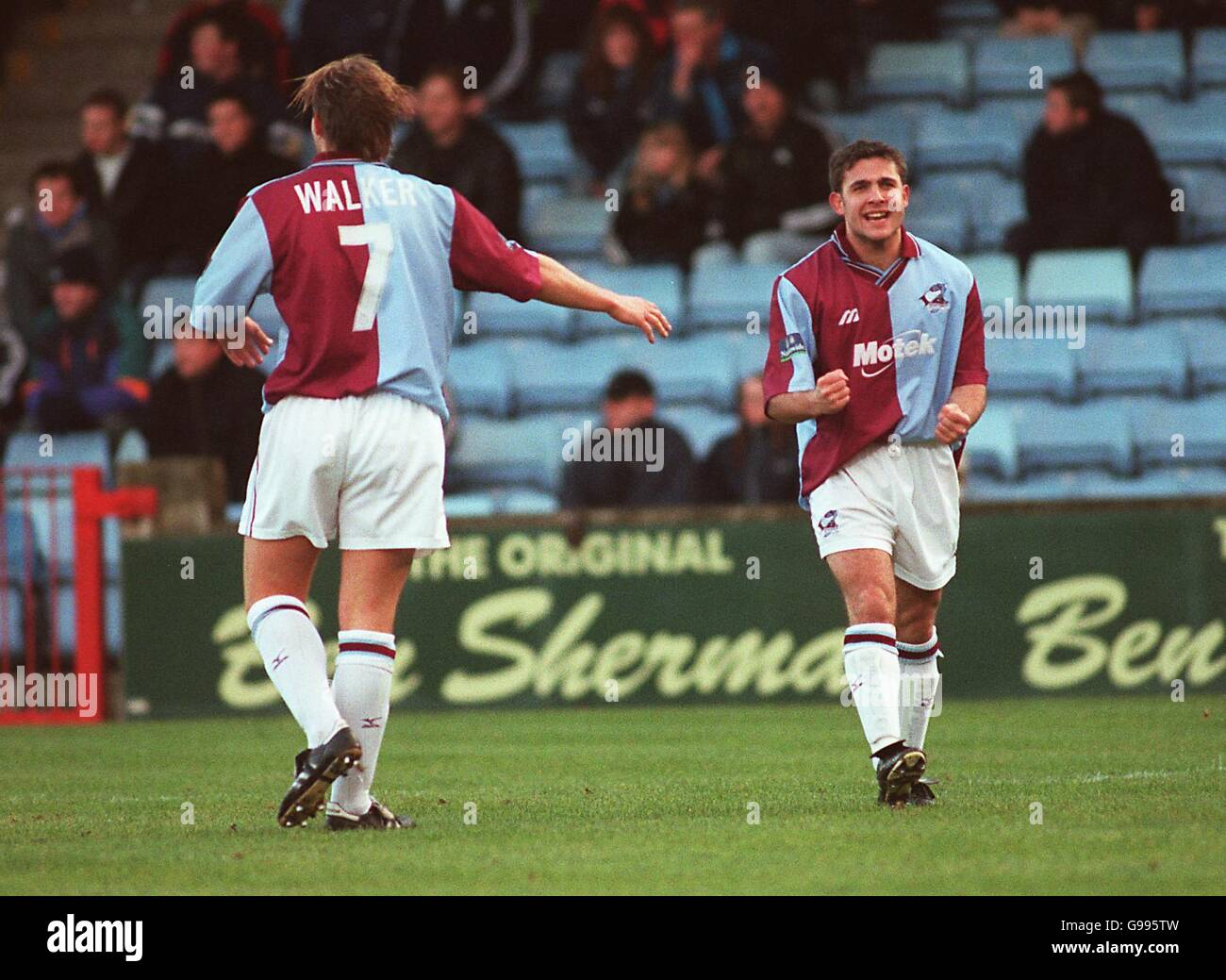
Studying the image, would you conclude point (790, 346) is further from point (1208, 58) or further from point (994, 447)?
point (1208, 58)

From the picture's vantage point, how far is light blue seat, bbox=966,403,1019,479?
490 inches

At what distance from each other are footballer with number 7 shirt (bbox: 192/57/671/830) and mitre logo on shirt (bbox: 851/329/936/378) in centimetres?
98

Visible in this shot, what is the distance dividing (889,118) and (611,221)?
2.14m

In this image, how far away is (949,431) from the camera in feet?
21.0

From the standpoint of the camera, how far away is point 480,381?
43.5ft

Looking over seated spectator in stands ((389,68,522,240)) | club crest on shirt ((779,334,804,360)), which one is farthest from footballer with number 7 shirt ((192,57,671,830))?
seated spectator in stands ((389,68,522,240))

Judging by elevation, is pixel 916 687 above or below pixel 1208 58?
below

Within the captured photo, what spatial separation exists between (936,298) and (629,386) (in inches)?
213

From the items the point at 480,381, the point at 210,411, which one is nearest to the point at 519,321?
the point at 480,381

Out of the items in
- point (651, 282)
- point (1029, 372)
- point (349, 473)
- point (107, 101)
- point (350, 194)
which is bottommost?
point (349, 473)

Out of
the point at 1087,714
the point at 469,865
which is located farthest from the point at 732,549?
the point at 469,865

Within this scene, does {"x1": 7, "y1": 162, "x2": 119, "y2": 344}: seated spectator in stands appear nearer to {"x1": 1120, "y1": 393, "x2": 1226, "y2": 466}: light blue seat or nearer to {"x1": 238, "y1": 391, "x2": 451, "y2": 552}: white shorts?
{"x1": 1120, "y1": 393, "x2": 1226, "y2": 466}: light blue seat

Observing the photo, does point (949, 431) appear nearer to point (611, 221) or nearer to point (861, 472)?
point (861, 472)

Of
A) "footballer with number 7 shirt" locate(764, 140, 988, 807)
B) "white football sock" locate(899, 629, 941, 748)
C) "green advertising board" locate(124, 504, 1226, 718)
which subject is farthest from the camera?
"green advertising board" locate(124, 504, 1226, 718)
